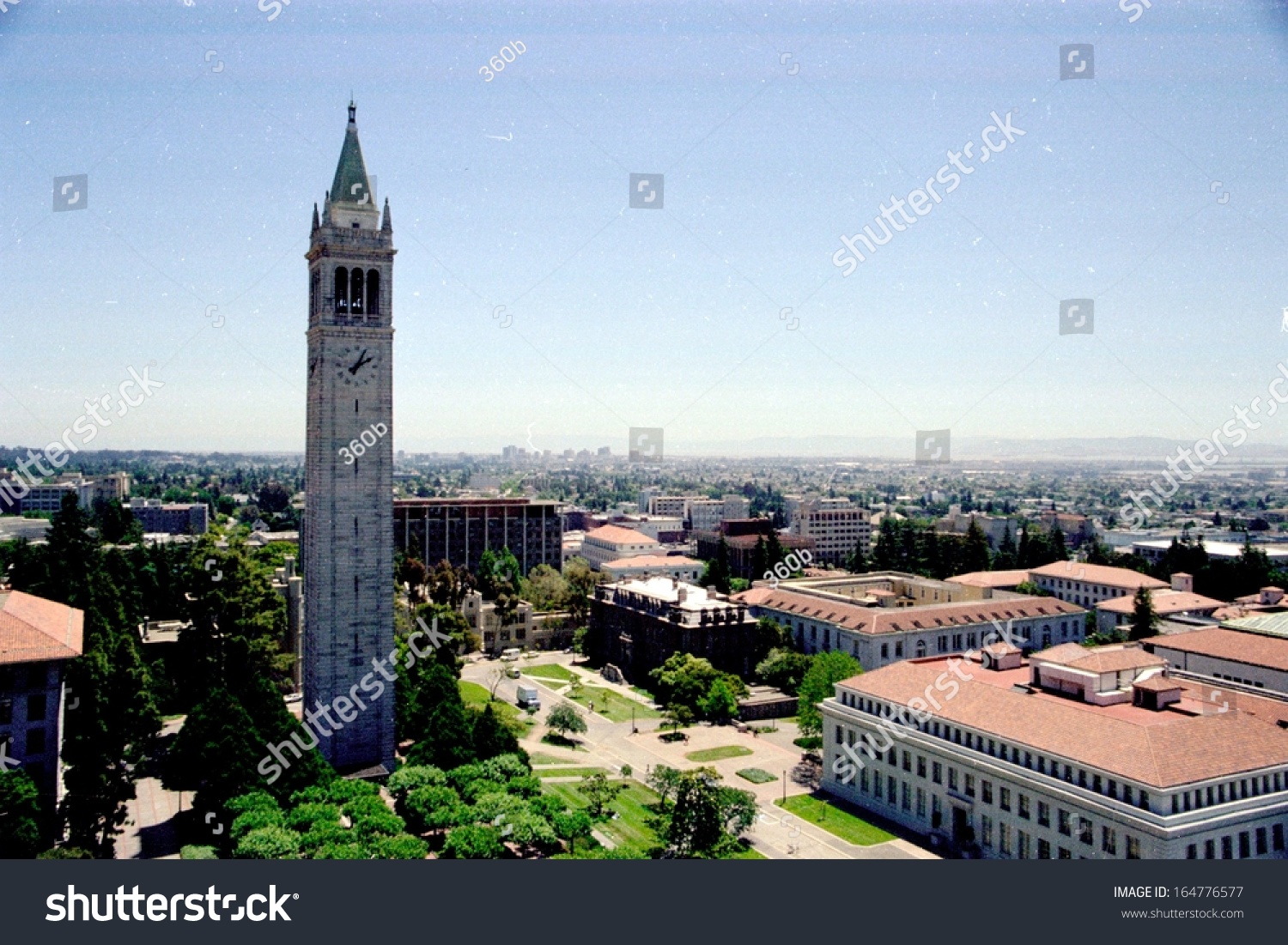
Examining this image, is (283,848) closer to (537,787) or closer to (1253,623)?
(537,787)

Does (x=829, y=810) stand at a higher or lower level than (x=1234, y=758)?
lower

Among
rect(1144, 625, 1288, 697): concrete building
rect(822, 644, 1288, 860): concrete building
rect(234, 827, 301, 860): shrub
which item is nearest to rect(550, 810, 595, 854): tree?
rect(234, 827, 301, 860): shrub

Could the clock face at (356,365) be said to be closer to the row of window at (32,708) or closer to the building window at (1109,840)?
the row of window at (32,708)

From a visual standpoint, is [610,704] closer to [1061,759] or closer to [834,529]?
[1061,759]

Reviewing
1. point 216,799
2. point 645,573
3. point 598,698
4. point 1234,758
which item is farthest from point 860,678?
point 645,573

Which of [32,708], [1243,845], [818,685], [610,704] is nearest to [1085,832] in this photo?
[1243,845]

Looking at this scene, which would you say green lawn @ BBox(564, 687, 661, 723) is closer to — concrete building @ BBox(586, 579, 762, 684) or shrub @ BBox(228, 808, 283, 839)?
concrete building @ BBox(586, 579, 762, 684)

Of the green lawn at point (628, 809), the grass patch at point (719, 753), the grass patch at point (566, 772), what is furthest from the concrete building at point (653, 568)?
the green lawn at point (628, 809)
